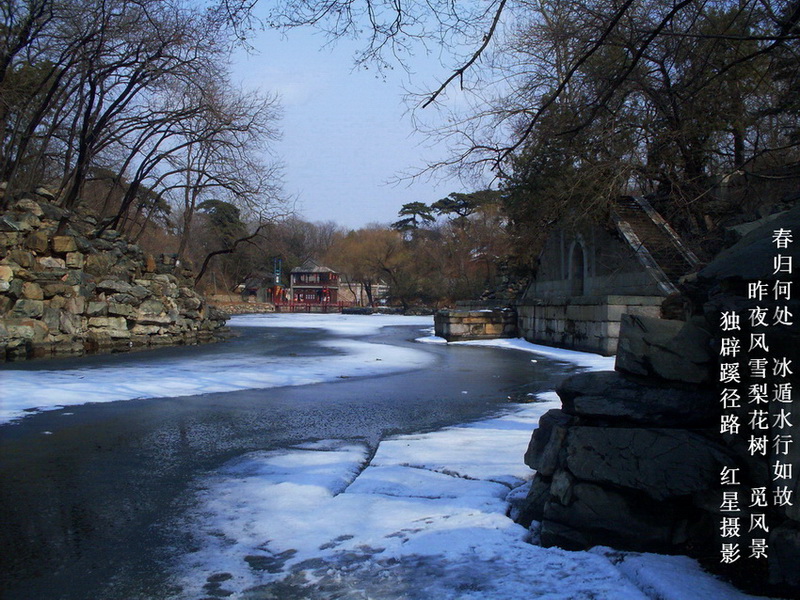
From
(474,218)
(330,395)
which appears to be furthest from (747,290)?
(474,218)

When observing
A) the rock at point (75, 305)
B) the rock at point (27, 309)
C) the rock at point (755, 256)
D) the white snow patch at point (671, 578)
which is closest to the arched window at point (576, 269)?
the rock at point (75, 305)

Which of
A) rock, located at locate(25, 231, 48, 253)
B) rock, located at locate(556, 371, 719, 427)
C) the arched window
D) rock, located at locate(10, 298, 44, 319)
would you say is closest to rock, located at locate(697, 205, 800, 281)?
rock, located at locate(556, 371, 719, 427)

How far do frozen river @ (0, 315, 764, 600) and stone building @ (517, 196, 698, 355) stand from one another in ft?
18.9

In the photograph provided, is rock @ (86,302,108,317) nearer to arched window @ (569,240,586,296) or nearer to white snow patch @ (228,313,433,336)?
white snow patch @ (228,313,433,336)

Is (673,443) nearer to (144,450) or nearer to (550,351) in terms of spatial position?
(144,450)

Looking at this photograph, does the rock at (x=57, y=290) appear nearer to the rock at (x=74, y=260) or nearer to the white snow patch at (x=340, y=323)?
the rock at (x=74, y=260)

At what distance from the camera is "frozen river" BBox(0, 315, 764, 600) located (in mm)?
3037

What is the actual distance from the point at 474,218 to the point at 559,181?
40.4m

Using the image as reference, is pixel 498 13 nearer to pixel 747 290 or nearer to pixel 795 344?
pixel 747 290

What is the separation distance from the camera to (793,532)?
8.66 ft

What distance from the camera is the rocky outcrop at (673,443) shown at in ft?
9.64

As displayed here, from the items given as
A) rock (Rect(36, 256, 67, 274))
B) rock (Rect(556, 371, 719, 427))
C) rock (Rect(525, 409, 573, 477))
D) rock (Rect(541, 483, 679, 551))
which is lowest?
rock (Rect(541, 483, 679, 551))

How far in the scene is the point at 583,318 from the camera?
15219mm

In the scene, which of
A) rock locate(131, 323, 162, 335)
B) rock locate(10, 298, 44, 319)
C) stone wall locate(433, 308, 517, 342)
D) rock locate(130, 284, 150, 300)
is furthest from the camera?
stone wall locate(433, 308, 517, 342)
